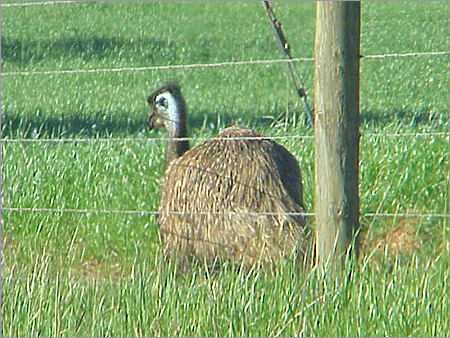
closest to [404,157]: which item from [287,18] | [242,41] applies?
[242,41]

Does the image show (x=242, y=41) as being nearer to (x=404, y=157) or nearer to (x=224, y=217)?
(x=404, y=157)

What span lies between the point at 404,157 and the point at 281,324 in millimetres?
2586

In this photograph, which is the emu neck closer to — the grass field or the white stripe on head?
the white stripe on head

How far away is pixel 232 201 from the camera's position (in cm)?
496

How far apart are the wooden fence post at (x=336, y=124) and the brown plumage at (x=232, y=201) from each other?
34.0 inches

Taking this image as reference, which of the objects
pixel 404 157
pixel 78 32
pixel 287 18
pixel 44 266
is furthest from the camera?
pixel 287 18

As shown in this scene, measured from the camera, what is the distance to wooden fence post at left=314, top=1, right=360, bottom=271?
3.72m

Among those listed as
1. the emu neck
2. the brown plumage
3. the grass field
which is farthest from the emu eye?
the brown plumage

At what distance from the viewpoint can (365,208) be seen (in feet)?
18.3

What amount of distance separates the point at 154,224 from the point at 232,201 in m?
0.88

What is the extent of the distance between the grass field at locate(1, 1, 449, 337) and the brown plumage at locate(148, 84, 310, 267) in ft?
0.67

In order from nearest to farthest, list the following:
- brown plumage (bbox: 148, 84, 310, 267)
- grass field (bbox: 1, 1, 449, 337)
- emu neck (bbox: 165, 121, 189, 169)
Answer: grass field (bbox: 1, 1, 449, 337) < brown plumage (bbox: 148, 84, 310, 267) < emu neck (bbox: 165, 121, 189, 169)

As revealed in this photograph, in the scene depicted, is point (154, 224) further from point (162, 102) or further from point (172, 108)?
point (162, 102)

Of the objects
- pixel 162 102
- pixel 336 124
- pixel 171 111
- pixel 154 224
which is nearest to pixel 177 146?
pixel 171 111
